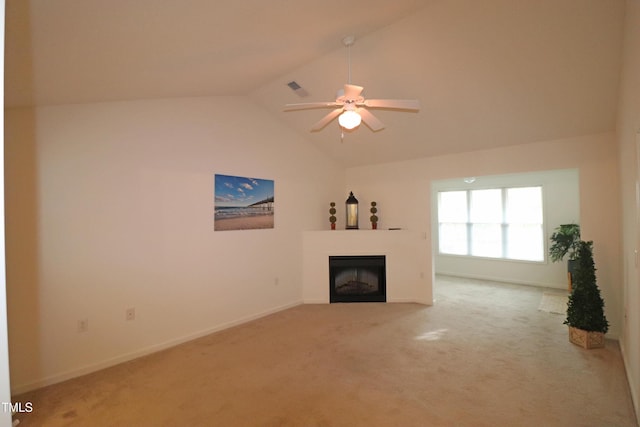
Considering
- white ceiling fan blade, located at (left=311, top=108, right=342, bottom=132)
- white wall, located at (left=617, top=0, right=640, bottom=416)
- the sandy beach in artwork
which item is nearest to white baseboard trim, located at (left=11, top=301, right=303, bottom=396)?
the sandy beach in artwork

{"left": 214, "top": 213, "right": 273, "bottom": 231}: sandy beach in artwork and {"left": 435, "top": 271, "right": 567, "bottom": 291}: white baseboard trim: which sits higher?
{"left": 214, "top": 213, "right": 273, "bottom": 231}: sandy beach in artwork

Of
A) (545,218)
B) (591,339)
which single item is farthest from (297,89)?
(545,218)

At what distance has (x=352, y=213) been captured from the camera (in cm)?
548

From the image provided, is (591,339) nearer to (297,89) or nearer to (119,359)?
(297,89)

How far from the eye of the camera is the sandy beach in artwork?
157 inches

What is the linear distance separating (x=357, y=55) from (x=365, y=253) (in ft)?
10.3

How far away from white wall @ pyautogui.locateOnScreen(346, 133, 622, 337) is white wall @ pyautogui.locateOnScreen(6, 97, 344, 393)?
7.29ft

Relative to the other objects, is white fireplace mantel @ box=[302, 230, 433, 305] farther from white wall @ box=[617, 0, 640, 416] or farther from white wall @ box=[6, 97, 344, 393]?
white wall @ box=[617, 0, 640, 416]

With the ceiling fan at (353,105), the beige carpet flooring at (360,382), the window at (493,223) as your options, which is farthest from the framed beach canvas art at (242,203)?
the window at (493,223)

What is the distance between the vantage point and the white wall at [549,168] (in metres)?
3.41

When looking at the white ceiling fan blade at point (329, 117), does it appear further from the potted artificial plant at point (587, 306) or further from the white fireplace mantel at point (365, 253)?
the potted artificial plant at point (587, 306)

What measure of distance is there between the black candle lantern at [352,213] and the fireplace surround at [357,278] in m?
0.59

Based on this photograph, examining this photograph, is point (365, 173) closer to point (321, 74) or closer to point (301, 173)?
point (301, 173)

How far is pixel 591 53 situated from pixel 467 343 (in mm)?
3030
